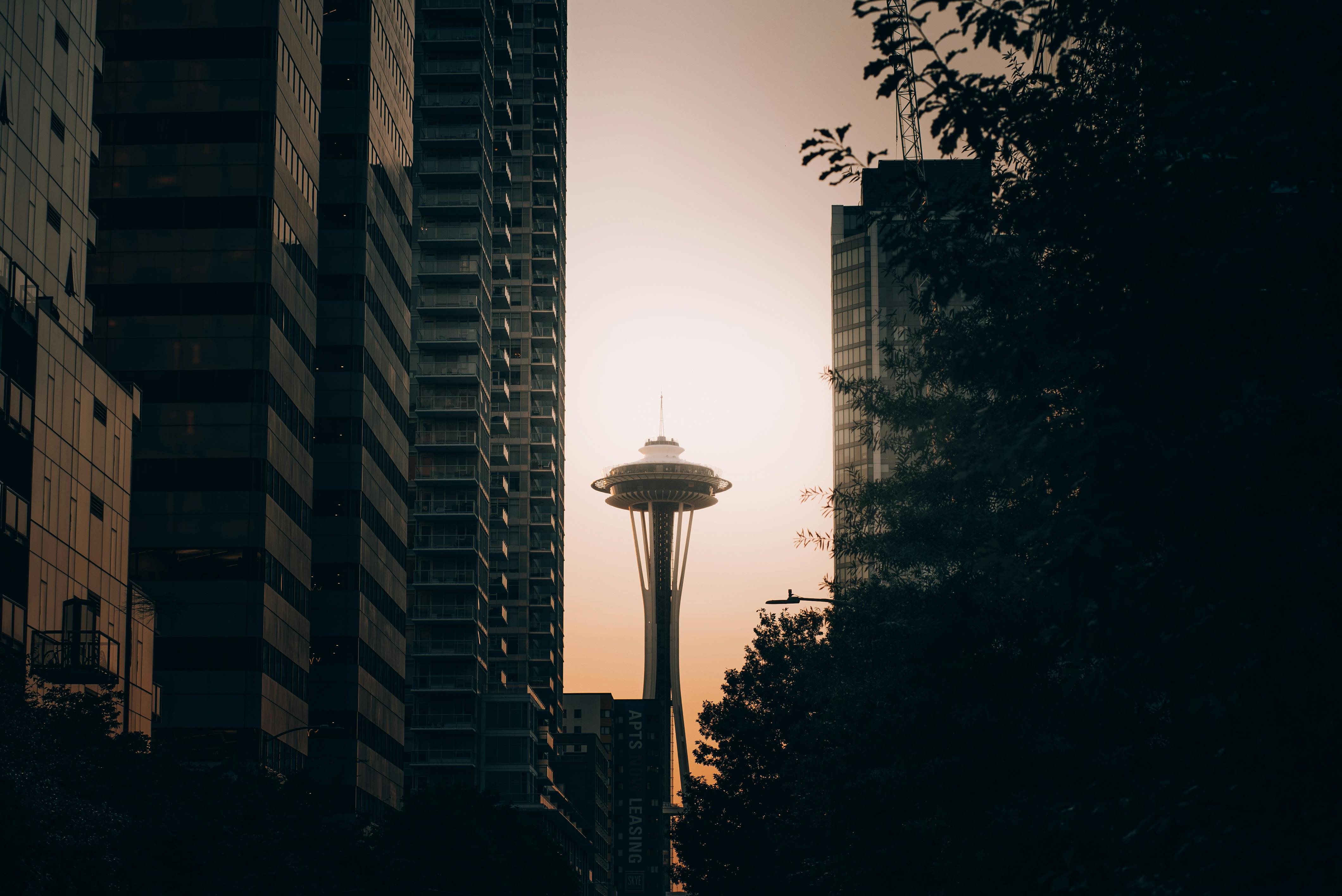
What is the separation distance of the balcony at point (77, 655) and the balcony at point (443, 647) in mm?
71667

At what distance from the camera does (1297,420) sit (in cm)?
924

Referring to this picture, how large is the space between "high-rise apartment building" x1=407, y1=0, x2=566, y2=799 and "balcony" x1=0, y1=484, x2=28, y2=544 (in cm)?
6845

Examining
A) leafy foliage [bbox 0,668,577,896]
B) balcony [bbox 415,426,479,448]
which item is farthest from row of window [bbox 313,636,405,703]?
balcony [bbox 415,426,479,448]

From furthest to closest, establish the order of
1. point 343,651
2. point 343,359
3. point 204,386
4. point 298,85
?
point 343,359
point 343,651
point 298,85
point 204,386

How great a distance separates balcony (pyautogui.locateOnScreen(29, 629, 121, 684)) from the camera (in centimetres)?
4975

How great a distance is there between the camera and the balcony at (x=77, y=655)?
1959 inches

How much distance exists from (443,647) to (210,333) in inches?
2341

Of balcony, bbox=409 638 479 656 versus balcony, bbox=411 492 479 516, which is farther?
balcony, bbox=409 638 479 656

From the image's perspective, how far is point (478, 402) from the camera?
129250 millimetres

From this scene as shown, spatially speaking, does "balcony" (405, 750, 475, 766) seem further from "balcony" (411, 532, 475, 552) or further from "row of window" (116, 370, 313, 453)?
"row of window" (116, 370, 313, 453)

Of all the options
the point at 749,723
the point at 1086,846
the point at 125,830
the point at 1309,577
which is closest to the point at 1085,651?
the point at 1309,577

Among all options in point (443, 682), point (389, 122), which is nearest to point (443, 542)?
point (443, 682)

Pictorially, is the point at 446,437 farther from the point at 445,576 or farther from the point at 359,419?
the point at 359,419

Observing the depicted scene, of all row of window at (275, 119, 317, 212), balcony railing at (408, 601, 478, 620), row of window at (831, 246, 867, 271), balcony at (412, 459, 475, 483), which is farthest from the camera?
row of window at (831, 246, 867, 271)
